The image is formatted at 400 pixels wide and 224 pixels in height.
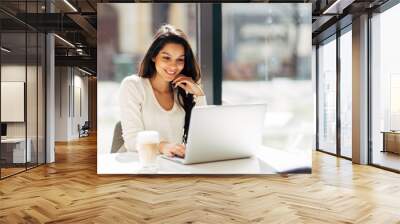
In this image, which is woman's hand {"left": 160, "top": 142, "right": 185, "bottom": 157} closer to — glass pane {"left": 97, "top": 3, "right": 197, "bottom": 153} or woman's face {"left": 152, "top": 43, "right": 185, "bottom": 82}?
glass pane {"left": 97, "top": 3, "right": 197, "bottom": 153}

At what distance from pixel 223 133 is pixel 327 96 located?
545cm

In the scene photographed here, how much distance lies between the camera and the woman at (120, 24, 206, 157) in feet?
18.7

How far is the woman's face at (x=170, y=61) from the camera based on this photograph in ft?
18.7

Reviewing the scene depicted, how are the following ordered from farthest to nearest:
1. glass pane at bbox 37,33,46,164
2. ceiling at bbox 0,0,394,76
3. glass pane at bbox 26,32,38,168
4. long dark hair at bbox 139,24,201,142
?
glass pane at bbox 37,33,46,164 → glass pane at bbox 26,32,38,168 → ceiling at bbox 0,0,394,76 → long dark hair at bbox 139,24,201,142

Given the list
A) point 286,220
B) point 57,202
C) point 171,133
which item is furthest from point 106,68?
point 286,220

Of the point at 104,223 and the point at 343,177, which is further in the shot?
the point at 343,177

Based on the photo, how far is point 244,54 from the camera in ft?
19.6

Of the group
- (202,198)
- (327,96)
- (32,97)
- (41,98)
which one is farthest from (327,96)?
(32,97)

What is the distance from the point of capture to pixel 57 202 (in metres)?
4.37

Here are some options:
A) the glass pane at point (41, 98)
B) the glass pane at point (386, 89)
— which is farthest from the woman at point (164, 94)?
the glass pane at point (386, 89)

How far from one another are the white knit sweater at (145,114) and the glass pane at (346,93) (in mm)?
4195

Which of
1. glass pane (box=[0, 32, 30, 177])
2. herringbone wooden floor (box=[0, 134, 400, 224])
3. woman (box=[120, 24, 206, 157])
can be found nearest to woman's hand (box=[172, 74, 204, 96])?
woman (box=[120, 24, 206, 157])

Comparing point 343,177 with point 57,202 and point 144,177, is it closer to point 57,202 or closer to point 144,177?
point 144,177

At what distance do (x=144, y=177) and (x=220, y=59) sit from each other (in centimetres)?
208
